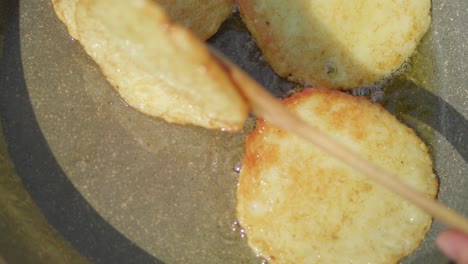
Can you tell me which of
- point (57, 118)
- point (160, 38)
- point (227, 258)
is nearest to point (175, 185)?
point (227, 258)

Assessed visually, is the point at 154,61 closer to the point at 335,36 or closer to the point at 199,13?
the point at 199,13

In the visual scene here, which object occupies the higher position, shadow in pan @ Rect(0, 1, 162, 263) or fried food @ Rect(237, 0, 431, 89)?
fried food @ Rect(237, 0, 431, 89)

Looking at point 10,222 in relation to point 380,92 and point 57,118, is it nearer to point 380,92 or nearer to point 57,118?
point 57,118

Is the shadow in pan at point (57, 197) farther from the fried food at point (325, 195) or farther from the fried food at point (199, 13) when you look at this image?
the fried food at point (199, 13)

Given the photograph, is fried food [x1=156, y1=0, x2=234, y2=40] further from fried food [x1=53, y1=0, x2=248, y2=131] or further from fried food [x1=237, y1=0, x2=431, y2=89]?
fried food [x1=53, y1=0, x2=248, y2=131]

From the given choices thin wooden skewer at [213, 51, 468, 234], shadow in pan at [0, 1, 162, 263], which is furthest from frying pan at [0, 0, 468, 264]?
thin wooden skewer at [213, 51, 468, 234]

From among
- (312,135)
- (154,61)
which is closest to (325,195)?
(312,135)

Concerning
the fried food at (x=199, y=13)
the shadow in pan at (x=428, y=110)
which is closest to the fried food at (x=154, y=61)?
the fried food at (x=199, y=13)
